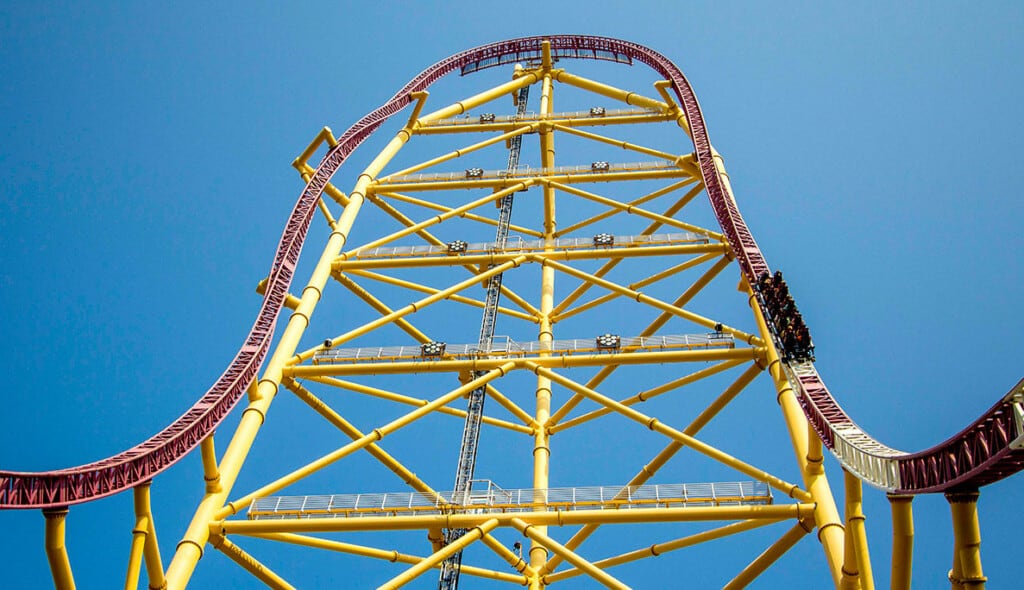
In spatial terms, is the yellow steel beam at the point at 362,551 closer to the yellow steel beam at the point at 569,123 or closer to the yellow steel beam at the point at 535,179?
the yellow steel beam at the point at 535,179

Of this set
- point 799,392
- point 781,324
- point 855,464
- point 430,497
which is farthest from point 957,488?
point 430,497

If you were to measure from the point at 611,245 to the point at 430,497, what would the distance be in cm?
636

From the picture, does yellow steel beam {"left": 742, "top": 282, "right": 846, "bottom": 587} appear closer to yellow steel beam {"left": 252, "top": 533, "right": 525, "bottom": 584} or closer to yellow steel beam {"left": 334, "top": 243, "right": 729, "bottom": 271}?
yellow steel beam {"left": 334, "top": 243, "right": 729, "bottom": 271}

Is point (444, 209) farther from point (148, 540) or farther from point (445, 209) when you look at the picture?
point (148, 540)

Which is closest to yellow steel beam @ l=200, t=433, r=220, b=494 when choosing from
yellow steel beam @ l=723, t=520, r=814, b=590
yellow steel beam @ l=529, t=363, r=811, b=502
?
yellow steel beam @ l=529, t=363, r=811, b=502

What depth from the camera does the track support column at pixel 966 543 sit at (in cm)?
664

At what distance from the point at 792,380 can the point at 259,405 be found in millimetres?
6813

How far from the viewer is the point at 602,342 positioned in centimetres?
1364

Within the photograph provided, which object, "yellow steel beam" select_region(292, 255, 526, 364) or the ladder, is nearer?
the ladder

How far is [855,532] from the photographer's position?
891cm

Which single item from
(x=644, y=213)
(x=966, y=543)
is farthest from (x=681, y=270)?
(x=966, y=543)

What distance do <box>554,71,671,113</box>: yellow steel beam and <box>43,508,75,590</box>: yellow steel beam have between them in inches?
597

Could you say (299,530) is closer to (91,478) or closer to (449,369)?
(91,478)

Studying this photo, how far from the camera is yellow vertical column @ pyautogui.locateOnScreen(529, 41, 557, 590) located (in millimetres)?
13359
